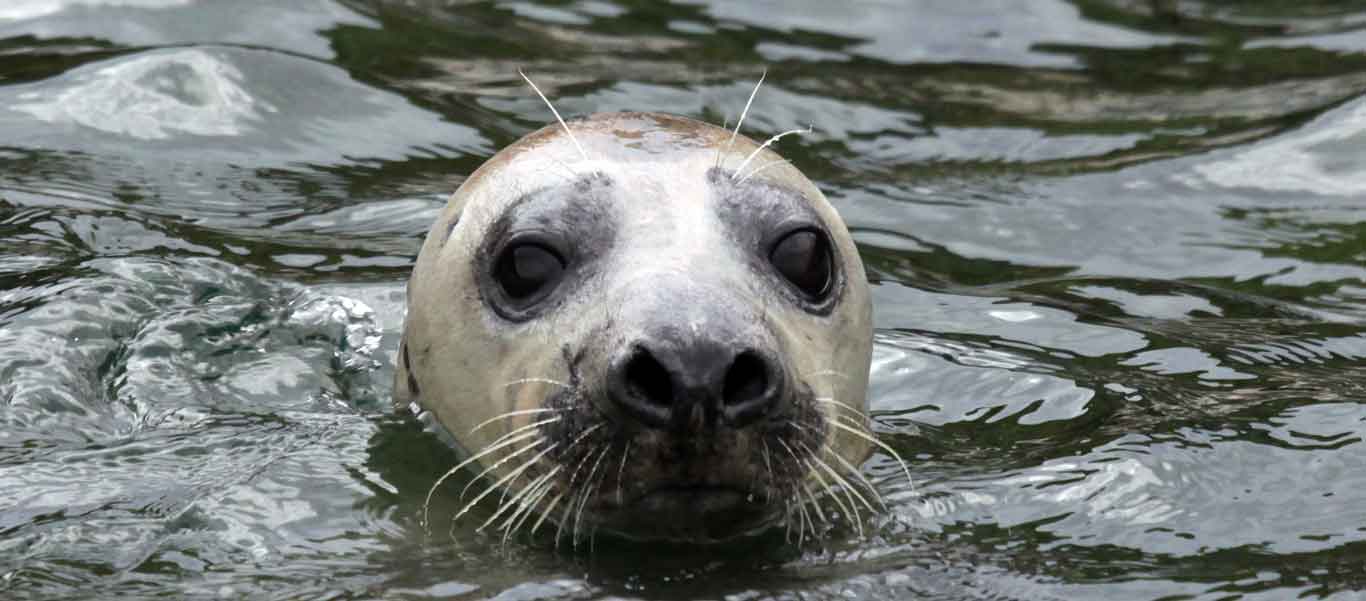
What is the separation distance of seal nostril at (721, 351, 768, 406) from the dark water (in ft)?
1.31

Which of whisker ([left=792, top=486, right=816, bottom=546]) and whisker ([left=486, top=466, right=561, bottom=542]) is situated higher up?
whisker ([left=486, top=466, right=561, bottom=542])

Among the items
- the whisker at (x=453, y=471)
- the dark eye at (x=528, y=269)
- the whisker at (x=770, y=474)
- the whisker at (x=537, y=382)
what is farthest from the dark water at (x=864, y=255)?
the dark eye at (x=528, y=269)

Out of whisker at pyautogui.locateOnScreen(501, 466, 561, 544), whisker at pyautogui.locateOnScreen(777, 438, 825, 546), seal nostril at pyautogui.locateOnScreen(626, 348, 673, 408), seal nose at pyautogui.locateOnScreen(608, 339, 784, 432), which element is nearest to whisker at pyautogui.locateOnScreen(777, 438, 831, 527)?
whisker at pyautogui.locateOnScreen(777, 438, 825, 546)

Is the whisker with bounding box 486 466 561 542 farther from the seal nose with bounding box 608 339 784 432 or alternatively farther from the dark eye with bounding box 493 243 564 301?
the dark eye with bounding box 493 243 564 301

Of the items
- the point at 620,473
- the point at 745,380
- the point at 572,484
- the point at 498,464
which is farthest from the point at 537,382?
the point at 745,380

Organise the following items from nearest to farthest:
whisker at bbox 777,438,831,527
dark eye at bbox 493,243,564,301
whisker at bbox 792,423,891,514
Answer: whisker at bbox 777,438,831,527 < whisker at bbox 792,423,891,514 < dark eye at bbox 493,243,564,301

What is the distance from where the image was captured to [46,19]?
939 cm

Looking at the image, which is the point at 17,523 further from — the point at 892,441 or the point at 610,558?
the point at 892,441

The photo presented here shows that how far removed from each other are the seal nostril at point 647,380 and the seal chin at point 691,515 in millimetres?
216

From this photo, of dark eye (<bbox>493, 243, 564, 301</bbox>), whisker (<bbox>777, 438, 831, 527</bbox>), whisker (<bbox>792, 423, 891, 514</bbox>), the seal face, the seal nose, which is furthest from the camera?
dark eye (<bbox>493, 243, 564, 301</bbox>)

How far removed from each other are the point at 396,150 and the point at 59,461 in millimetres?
3386

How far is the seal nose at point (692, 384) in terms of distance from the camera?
4211mm

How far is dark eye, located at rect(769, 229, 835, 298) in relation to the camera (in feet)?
16.5

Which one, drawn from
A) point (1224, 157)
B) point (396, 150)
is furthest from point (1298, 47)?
point (396, 150)
